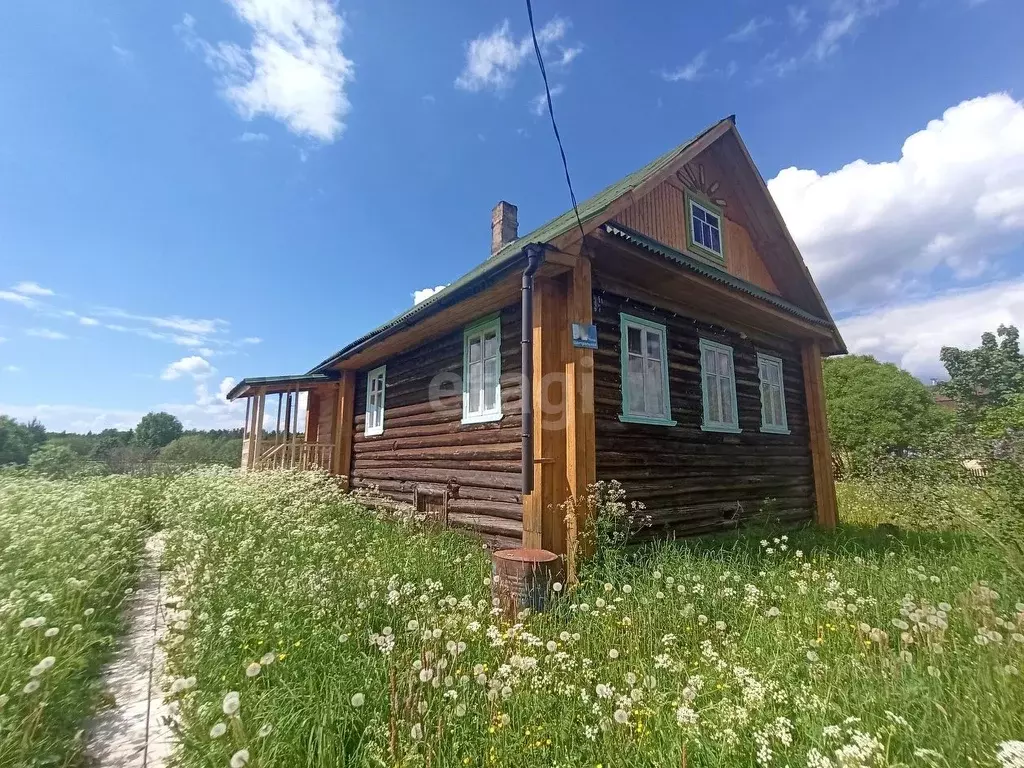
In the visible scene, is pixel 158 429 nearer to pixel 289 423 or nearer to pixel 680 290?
pixel 289 423

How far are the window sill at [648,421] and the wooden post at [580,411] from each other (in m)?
0.87

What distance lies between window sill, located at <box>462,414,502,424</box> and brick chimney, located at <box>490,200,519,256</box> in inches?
302

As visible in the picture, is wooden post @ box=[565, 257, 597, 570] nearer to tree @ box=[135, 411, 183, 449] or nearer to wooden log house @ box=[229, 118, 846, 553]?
wooden log house @ box=[229, 118, 846, 553]

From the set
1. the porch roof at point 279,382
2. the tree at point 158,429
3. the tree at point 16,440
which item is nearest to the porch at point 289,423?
the porch roof at point 279,382

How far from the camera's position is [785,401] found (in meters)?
9.36

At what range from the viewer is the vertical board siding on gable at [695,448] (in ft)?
20.2

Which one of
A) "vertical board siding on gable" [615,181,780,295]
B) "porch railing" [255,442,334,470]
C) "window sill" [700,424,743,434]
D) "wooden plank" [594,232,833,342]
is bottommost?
"porch railing" [255,442,334,470]

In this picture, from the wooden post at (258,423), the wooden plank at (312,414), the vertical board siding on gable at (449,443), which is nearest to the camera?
the vertical board siding on gable at (449,443)

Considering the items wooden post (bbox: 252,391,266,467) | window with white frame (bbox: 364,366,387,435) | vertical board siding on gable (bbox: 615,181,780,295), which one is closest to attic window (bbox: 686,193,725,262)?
vertical board siding on gable (bbox: 615,181,780,295)

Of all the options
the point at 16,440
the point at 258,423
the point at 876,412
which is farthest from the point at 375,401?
the point at 16,440

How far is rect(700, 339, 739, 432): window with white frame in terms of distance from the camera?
764cm

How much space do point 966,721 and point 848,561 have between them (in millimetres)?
3898

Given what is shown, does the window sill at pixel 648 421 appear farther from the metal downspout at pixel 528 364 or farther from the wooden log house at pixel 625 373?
the metal downspout at pixel 528 364

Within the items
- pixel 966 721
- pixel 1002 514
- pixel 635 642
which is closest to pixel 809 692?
pixel 966 721
